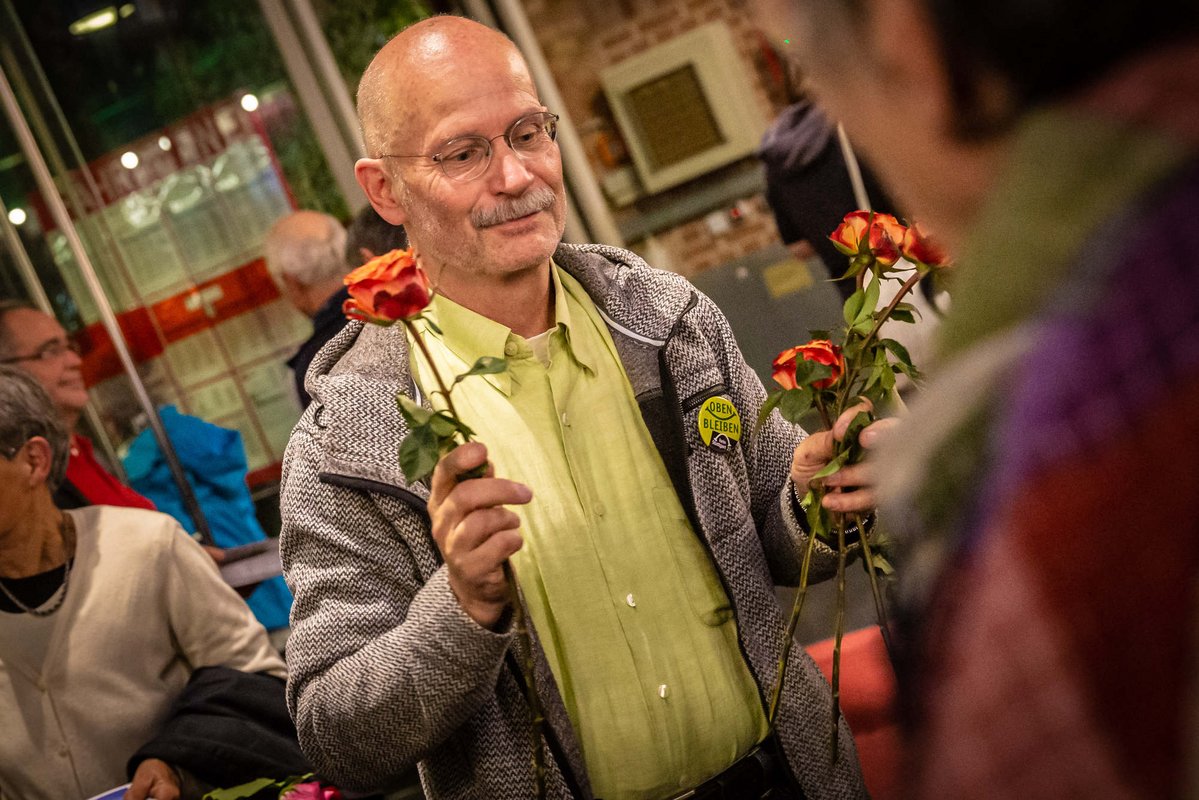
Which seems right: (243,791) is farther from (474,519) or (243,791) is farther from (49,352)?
(49,352)

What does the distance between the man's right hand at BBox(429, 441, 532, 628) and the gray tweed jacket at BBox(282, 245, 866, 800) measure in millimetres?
86

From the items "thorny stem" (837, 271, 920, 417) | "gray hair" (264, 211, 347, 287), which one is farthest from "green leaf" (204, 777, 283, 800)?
"gray hair" (264, 211, 347, 287)

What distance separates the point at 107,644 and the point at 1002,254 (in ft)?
8.19

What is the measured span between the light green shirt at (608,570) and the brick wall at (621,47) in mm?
3775

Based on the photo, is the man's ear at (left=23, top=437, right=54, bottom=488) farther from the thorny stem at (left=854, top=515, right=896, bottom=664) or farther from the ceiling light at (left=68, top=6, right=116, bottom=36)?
the ceiling light at (left=68, top=6, right=116, bottom=36)

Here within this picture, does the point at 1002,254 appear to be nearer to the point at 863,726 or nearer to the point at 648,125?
the point at 863,726

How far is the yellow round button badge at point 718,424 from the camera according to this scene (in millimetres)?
1735

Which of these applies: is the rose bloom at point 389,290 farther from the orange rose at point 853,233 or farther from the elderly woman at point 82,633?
the elderly woman at point 82,633

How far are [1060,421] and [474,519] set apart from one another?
2.95ft

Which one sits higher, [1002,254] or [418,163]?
[418,163]

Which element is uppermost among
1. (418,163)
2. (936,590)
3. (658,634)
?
(418,163)

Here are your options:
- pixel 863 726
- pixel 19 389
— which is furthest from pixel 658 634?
pixel 19 389

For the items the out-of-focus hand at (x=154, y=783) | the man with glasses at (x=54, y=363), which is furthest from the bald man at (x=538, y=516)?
the man with glasses at (x=54, y=363)

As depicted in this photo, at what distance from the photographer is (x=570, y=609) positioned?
1642 millimetres
